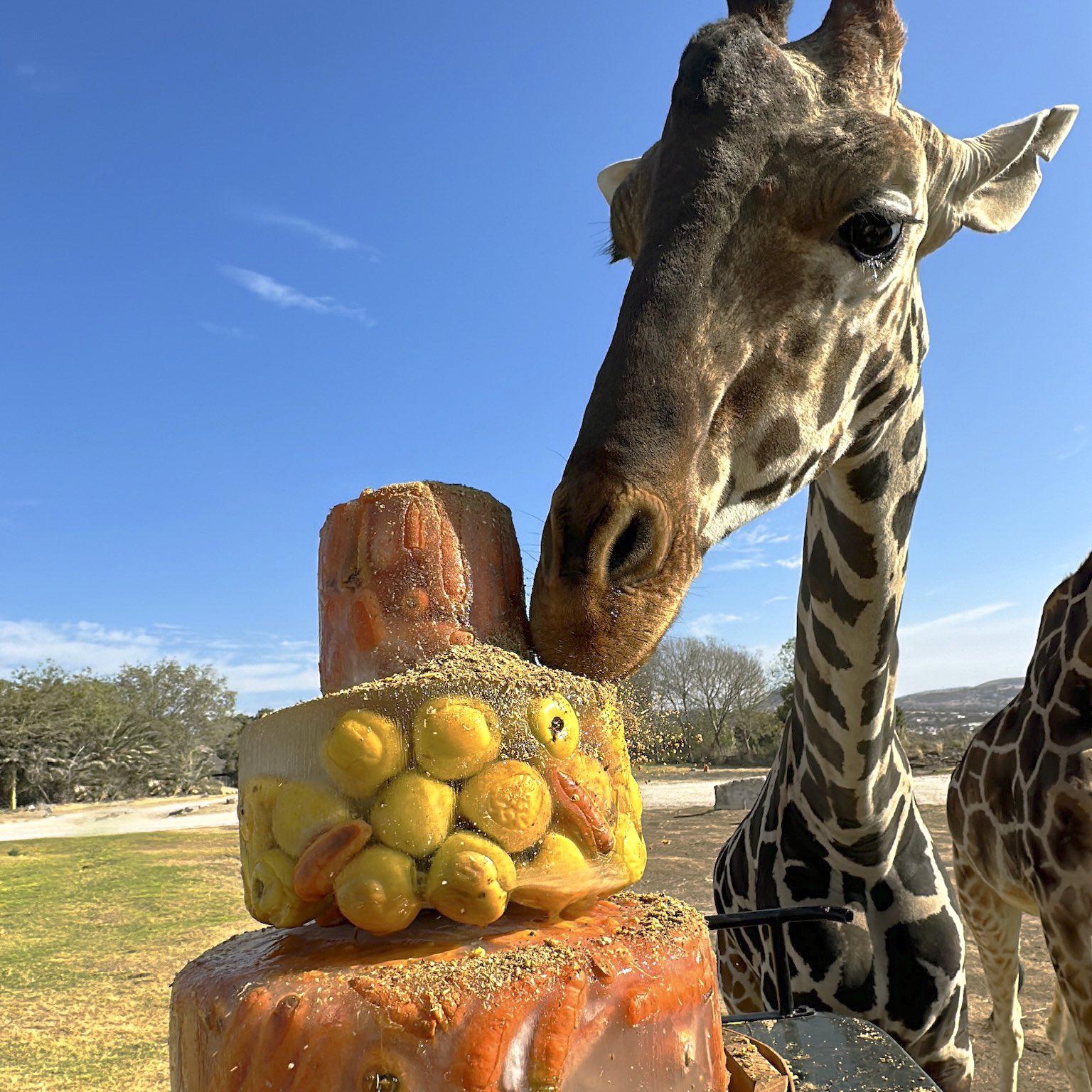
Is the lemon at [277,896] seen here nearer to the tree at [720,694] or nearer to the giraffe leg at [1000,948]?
the giraffe leg at [1000,948]

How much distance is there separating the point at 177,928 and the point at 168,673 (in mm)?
35780

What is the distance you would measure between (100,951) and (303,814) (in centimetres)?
749

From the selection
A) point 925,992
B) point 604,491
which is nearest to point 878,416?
point 604,491

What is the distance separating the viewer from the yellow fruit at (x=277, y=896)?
94 cm

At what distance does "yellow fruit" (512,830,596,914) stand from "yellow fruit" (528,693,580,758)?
93 mm

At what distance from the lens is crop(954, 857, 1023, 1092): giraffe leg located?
347 centimetres

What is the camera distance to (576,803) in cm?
96

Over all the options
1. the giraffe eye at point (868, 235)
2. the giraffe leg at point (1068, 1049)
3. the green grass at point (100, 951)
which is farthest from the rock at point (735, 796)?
the giraffe eye at point (868, 235)

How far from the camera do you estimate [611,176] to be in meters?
3.04

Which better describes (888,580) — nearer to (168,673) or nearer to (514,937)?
(514,937)

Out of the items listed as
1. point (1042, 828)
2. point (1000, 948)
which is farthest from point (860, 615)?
point (1000, 948)

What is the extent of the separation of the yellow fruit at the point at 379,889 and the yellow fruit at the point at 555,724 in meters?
0.19

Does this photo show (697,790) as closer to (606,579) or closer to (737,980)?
(737,980)

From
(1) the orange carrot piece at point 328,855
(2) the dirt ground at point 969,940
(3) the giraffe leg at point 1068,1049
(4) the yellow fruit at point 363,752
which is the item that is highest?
(4) the yellow fruit at point 363,752
